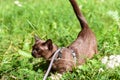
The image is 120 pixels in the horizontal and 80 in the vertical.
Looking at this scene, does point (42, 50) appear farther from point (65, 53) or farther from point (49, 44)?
point (65, 53)

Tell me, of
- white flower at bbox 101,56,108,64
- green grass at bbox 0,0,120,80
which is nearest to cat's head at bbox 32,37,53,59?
green grass at bbox 0,0,120,80

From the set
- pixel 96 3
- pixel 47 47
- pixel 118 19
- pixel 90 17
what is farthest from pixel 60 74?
pixel 96 3

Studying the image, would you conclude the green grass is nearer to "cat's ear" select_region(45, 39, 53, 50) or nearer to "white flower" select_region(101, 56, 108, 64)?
"white flower" select_region(101, 56, 108, 64)

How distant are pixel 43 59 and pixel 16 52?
20.6 inches

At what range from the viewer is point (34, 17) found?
701 centimetres

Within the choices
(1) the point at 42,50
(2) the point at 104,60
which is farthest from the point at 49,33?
(2) the point at 104,60

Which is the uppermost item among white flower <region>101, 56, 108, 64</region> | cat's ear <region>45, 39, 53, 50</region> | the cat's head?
white flower <region>101, 56, 108, 64</region>

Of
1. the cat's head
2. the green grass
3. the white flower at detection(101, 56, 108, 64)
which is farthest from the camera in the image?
the cat's head

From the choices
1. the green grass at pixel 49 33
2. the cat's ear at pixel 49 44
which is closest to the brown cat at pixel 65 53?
the cat's ear at pixel 49 44

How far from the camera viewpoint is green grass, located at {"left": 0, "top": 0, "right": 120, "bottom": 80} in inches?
187

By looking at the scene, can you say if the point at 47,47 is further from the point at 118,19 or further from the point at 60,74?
the point at 118,19

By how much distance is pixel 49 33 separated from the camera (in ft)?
20.6

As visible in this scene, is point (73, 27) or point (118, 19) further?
point (73, 27)

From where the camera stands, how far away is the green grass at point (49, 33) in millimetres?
4758
